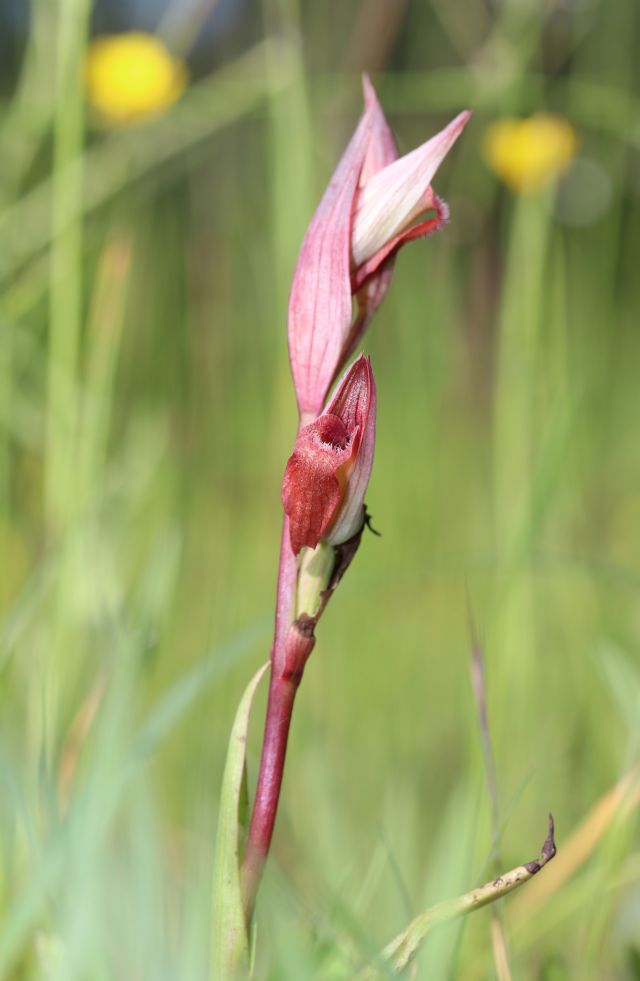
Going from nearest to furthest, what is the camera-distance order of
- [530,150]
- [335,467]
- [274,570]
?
[335,467] → [530,150] → [274,570]

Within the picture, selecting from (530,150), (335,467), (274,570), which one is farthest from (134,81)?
(335,467)

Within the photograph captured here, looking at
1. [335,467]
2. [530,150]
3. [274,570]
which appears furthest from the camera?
[274,570]

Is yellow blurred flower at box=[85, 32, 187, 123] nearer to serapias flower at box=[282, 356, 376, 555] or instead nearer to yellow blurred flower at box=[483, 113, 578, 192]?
yellow blurred flower at box=[483, 113, 578, 192]

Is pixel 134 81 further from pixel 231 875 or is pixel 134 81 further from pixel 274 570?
pixel 231 875

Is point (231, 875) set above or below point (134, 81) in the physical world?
below

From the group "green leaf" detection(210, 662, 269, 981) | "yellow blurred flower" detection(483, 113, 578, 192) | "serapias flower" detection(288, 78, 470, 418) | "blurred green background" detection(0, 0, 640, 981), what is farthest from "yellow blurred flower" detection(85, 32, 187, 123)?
"green leaf" detection(210, 662, 269, 981)
